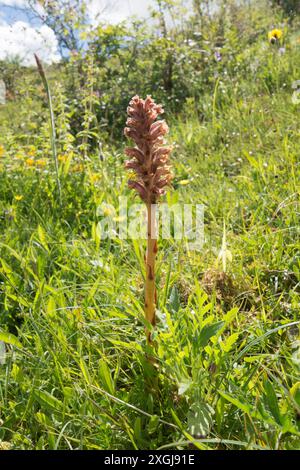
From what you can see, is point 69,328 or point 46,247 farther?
point 46,247

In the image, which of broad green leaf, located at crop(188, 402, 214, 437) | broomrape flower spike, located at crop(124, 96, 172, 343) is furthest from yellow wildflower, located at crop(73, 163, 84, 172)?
broad green leaf, located at crop(188, 402, 214, 437)

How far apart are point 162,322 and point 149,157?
0.43 metres

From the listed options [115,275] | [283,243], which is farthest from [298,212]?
[115,275]

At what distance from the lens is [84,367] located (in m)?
1.15

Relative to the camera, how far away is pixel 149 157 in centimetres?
100

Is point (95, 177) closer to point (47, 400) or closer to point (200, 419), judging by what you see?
point (47, 400)

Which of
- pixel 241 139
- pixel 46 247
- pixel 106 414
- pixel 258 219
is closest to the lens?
pixel 106 414

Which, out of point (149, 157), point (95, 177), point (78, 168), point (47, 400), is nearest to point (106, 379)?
point (47, 400)

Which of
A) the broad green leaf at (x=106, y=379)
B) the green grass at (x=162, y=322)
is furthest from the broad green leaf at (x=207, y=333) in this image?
the broad green leaf at (x=106, y=379)

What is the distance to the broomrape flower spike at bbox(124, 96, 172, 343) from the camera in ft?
3.23

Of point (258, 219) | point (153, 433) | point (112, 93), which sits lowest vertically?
point (153, 433)

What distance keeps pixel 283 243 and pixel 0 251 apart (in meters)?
1.19

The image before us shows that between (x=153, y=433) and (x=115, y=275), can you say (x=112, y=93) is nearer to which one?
(x=115, y=275)

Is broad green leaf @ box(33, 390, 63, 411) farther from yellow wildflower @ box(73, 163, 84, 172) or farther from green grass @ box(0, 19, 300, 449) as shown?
yellow wildflower @ box(73, 163, 84, 172)
